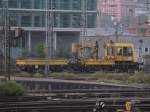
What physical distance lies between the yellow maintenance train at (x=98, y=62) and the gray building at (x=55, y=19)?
32.2 m

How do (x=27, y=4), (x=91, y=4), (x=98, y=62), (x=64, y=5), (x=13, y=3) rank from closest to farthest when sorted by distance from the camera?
1. (x=98, y=62)
2. (x=13, y=3)
3. (x=27, y=4)
4. (x=64, y=5)
5. (x=91, y=4)

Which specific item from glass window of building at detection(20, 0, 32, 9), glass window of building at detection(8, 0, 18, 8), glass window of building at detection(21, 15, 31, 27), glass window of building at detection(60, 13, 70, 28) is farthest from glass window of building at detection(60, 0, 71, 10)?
glass window of building at detection(8, 0, 18, 8)

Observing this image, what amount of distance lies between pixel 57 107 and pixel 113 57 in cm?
3172

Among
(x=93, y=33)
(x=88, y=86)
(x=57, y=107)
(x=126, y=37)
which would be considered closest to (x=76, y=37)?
(x=93, y=33)

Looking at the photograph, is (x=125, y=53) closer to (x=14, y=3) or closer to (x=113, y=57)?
(x=113, y=57)

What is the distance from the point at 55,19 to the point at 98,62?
3632 cm

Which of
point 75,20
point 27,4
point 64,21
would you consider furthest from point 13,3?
point 75,20

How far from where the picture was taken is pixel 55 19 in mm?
86750

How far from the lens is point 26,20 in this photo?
8631 cm

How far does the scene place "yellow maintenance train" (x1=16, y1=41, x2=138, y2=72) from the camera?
50.7m

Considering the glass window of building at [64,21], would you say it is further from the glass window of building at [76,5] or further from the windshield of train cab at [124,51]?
the windshield of train cab at [124,51]

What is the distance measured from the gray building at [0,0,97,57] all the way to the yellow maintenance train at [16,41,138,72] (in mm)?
32170

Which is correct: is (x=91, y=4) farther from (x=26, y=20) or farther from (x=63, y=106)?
(x=63, y=106)

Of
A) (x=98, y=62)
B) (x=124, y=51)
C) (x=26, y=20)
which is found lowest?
(x=98, y=62)
